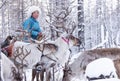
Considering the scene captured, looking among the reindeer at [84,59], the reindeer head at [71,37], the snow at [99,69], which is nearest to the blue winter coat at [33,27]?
the reindeer head at [71,37]

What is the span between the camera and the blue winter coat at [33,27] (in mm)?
9297

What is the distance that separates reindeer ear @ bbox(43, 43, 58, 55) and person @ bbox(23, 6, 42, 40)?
9.5 inches

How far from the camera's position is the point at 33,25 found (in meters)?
9.36

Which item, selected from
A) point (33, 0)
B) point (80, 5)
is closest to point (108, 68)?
point (80, 5)

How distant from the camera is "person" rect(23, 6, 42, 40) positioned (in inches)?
366

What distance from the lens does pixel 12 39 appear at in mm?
9094

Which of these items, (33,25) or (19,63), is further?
(33,25)

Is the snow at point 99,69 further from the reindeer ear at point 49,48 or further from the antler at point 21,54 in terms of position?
the reindeer ear at point 49,48

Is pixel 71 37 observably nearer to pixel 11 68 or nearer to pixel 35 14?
pixel 35 14

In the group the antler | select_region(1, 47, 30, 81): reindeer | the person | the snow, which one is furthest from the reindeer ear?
the snow

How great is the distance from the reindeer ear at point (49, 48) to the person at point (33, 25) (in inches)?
9.5

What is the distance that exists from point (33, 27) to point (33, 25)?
0.22 feet

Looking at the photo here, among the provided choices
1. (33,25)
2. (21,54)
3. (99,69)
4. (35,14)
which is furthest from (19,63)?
(99,69)

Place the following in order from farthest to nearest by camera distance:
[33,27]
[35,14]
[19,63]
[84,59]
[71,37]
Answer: [84,59], [71,37], [35,14], [33,27], [19,63]
